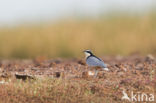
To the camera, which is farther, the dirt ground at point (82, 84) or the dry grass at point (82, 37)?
the dry grass at point (82, 37)

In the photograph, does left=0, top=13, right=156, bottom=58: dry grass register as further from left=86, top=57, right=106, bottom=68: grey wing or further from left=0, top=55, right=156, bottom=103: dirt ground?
left=86, top=57, right=106, bottom=68: grey wing

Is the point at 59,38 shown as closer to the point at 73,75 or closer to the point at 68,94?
the point at 73,75

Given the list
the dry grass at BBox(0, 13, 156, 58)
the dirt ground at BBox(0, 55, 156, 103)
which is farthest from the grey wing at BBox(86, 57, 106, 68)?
the dry grass at BBox(0, 13, 156, 58)

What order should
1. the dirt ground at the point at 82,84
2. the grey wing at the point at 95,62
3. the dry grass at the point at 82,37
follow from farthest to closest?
the dry grass at the point at 82,37, the grey wing at the point at 95,62, the dirt ground at the point at 82,84

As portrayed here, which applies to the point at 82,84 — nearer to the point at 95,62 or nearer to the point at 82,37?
the point at 95,62

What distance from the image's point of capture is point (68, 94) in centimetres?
837

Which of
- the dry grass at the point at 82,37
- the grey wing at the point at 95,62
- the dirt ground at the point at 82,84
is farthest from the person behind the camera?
the dry grass at the point at 82,37

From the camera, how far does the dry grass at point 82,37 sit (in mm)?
17875

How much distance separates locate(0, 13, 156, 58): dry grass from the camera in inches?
704

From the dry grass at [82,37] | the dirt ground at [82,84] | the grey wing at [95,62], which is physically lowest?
the dirt ground at [82,84]

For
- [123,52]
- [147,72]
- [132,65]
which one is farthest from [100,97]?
[123,52]

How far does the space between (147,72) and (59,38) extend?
28.0 ft

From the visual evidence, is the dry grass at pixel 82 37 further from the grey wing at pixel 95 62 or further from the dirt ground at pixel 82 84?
the grey wing at pixel 95 62

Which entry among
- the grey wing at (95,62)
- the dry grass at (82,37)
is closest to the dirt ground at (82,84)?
the grey wing at (95,62)
